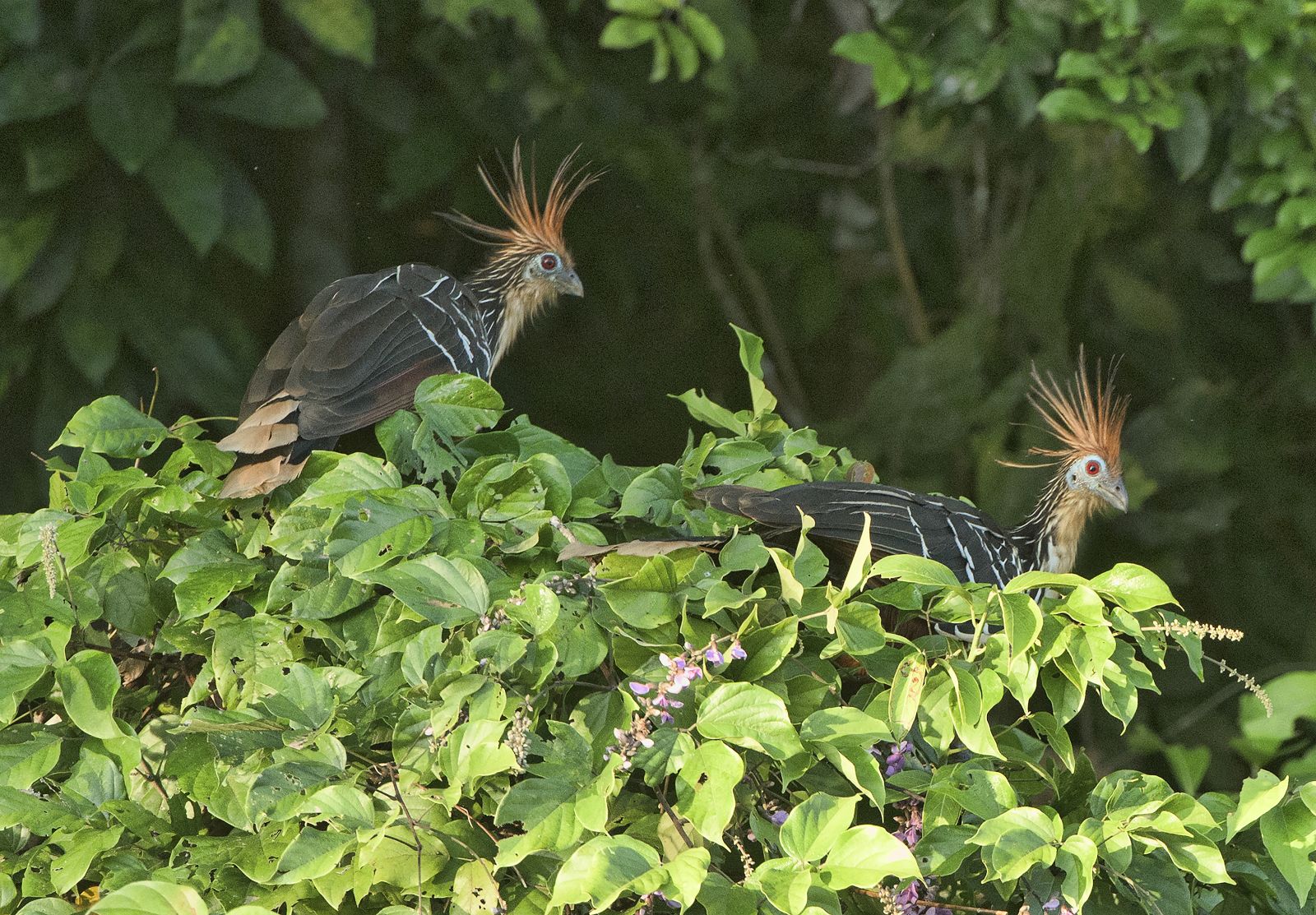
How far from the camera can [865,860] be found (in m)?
0.67

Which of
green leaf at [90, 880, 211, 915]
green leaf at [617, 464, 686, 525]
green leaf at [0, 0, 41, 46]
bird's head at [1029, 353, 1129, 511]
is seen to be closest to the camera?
green leaf at [90, 880, 211, 915]

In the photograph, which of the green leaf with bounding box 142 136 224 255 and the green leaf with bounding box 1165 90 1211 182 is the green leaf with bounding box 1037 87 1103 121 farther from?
the green leaf with bounding box 142 136 224 255

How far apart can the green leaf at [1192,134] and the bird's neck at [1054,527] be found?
0.96m

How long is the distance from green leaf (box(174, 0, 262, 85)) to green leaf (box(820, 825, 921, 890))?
165 centimetres

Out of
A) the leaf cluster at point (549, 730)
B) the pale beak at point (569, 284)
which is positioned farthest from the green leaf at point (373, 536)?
the pale beak at point (569, 284)

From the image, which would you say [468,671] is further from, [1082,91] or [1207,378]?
[1207,378]

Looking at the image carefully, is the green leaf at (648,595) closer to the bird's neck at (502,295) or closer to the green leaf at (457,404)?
the green leaf at (457,404)

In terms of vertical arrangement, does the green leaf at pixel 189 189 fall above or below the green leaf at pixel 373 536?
below

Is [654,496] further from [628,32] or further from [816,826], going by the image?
[628,32]

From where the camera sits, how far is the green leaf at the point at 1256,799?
74cm

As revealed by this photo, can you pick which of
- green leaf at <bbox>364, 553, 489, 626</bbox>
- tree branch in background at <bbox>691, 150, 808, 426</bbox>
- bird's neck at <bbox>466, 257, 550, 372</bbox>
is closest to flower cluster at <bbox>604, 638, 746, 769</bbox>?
green leaf at <bbox>364, 553, 489, 626</bbox>

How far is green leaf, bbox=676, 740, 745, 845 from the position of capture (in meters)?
0.67

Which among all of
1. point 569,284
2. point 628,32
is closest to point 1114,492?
point 569,284

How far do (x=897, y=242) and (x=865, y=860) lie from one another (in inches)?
97.6
